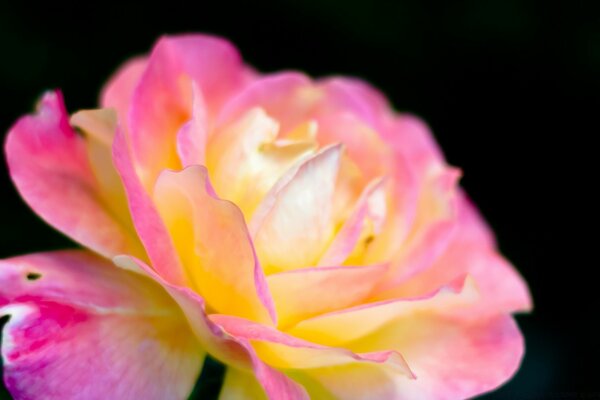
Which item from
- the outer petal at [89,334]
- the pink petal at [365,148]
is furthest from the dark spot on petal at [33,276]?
the pink petal at [365,148]

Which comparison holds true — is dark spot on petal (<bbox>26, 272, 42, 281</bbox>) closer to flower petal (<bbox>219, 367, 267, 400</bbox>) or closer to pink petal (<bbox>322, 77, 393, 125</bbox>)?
flower petal (<bbox>219, 367, 267, 400</bbox>)

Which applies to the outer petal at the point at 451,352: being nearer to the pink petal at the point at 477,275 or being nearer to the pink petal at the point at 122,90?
the pink petal at the point at 477,275

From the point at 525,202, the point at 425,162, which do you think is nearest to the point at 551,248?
the point at 525,202

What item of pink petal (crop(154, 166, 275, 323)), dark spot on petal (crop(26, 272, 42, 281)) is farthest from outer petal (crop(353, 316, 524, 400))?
dark spot on petal (crop(26, 272, 42, 281))

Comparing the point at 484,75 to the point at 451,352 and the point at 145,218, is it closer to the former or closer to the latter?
the point at 451,352

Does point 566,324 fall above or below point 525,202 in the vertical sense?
below

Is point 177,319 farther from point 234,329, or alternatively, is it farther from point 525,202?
point 525,202

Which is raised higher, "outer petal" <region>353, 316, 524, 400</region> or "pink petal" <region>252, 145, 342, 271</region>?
"pink petal" <region>252, 145, 342, 271</region>
